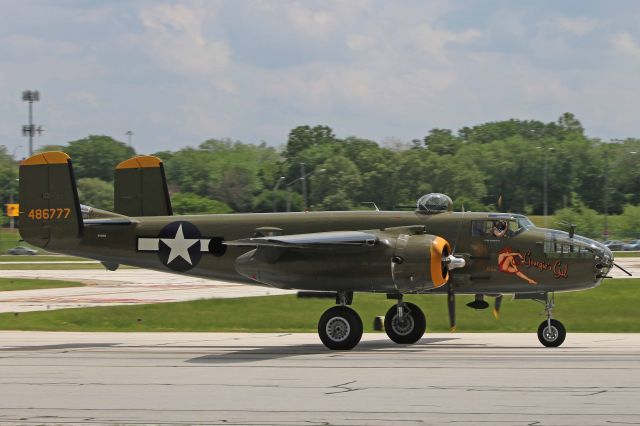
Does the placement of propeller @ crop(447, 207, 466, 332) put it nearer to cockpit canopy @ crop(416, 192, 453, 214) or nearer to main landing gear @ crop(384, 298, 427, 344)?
cockpit canopy @ crop(416, 192, 453, 214)

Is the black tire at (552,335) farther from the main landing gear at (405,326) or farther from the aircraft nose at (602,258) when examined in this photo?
the main landing gear at (405,326)

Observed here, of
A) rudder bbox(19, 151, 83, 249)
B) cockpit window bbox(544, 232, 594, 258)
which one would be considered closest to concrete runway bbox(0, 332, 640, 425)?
cockpit window bbox(544, 232, 594, 258)

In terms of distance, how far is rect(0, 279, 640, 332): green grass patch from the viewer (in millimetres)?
34750

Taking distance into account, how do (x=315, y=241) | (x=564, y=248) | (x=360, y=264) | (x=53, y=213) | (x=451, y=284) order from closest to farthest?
(x=315, y=241) → (x=360, y=264) → (x=564, y=248) → (x=451, y=284) → (x=53, y=213)

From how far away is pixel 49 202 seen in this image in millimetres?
29109

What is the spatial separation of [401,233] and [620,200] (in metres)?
126

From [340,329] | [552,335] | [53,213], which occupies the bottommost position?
[552,335]

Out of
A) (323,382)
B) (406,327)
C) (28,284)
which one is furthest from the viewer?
(28,284)

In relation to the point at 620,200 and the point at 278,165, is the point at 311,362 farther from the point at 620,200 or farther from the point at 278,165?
the point at 278,165

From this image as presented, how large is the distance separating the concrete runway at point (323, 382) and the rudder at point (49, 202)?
3.07 meters

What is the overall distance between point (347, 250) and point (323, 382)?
6.42 m

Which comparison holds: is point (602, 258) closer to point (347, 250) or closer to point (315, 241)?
point (347, 250)

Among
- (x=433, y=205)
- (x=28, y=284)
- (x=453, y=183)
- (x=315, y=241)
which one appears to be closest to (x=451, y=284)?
(x=433, y=205)

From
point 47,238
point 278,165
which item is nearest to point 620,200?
point 278,165
